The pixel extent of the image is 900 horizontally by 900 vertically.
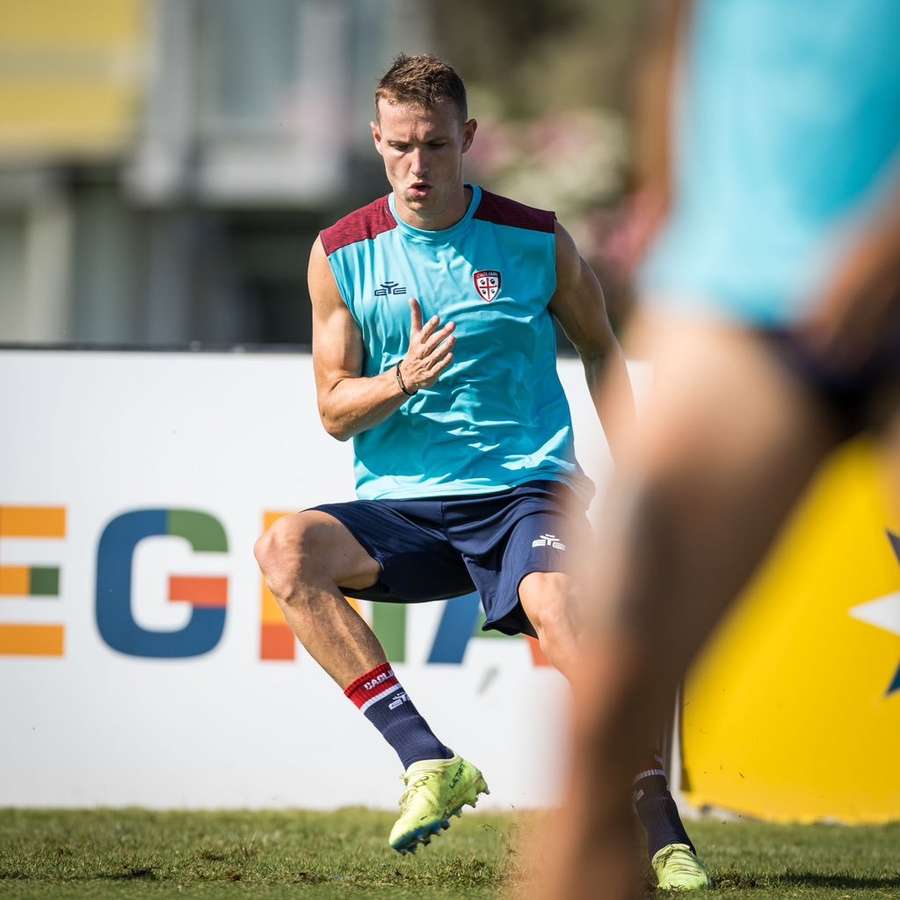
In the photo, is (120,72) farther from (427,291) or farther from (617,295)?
(427,291)

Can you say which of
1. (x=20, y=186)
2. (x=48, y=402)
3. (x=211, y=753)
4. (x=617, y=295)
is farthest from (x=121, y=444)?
(x=20, y=186)

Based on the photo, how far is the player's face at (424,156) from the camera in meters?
5.00

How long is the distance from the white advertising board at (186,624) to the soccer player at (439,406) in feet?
4.02

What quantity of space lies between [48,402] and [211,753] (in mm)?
1432

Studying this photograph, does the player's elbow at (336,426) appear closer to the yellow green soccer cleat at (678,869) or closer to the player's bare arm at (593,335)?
the player's bare arm at (593,335)

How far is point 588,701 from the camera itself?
2.22 meters

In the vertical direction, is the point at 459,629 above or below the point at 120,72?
below

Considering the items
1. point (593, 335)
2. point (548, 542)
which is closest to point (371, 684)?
point (548, 542)

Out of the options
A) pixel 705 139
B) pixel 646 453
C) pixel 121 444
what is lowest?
pixel 121 444

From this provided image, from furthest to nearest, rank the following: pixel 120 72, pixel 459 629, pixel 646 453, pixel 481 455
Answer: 1. pixel 120 72
2. pixel 459 629
3. pixel 481 455
4. pixel 646 453

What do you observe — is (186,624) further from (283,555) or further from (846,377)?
(846,377)

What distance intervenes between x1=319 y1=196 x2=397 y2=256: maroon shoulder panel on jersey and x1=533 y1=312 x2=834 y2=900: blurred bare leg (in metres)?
3.04

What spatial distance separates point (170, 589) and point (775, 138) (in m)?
4.54

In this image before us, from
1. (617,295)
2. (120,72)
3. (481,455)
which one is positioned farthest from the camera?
(120,72)
